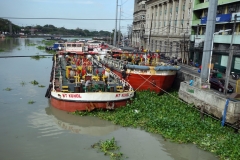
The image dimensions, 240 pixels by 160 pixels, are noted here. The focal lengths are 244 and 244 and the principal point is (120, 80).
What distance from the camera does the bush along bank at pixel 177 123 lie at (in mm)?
10453

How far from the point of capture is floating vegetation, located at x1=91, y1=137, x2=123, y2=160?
385 inches

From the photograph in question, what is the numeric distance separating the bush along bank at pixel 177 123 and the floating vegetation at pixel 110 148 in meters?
2.17

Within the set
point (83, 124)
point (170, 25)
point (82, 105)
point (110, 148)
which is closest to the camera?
point (110, 148)

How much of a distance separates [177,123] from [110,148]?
3.79 metres

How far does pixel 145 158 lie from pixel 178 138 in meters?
2.04

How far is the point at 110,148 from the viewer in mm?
10422

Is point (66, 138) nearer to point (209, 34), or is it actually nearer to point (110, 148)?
point (110, 148)

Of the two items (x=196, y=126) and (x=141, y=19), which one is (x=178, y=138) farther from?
(x=141, y=19)

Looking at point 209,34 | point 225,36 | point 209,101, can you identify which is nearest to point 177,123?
point 209,101

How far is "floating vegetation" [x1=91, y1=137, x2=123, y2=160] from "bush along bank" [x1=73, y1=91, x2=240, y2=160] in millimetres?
2165

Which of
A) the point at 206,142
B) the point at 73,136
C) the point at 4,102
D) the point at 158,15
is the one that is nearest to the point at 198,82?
the point at 206,142

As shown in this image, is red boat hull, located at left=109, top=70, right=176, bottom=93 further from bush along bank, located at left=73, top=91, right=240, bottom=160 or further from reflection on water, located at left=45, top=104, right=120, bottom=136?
reflection on water, located at left=45, top=104, right=120, bottom=136

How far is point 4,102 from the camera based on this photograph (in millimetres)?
16641

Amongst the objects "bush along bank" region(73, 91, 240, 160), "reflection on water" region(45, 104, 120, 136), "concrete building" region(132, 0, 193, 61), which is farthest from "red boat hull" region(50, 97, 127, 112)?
"concrete building" region(132, 0, 193, 61)
